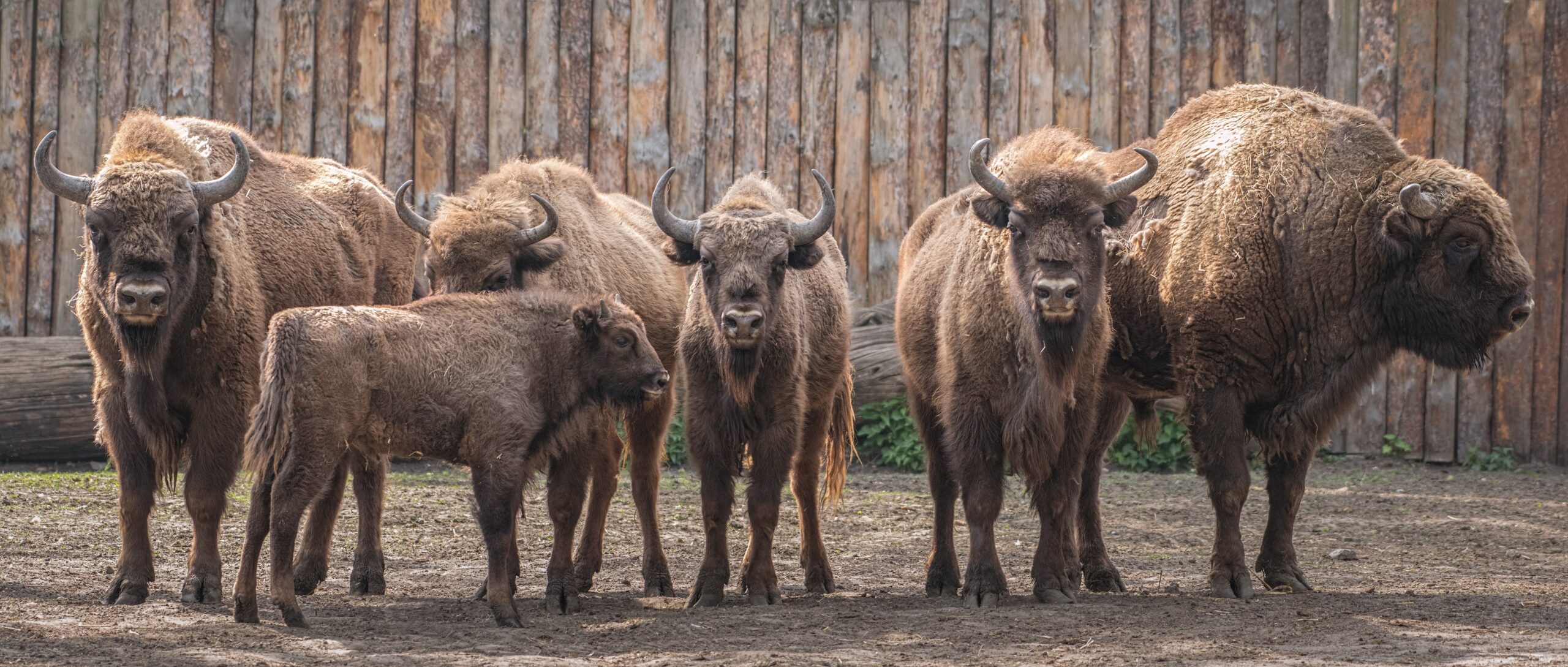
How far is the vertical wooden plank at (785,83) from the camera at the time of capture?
1281 centimetres

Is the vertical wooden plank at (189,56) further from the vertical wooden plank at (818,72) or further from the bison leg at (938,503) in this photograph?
the bison leg at (938,503)

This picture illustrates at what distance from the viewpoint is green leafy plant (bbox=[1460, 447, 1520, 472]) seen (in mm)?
12500

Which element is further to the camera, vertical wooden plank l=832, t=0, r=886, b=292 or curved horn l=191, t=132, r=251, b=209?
vertical wooden plank l=832, t=0, r=886, b=292

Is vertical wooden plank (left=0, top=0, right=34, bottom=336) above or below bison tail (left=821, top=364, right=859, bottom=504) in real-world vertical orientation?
above

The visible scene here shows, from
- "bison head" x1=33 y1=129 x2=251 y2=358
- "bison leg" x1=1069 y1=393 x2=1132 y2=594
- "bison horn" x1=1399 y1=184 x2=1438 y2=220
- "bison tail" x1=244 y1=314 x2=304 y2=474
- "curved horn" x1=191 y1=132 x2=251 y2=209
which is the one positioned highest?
"bison horn" x1=1399 y1=184 x2=1438 y2=220

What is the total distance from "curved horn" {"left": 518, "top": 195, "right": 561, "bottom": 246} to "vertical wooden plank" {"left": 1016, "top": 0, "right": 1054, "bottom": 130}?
17.7ft

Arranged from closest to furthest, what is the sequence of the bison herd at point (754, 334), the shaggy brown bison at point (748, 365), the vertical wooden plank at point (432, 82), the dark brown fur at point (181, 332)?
the bison herd at point (754, 334) → the dark brown fur at point (181, 332) → the shaggy brown bison at point (748, 365) → the vertical wooden plank at point (432, 82)

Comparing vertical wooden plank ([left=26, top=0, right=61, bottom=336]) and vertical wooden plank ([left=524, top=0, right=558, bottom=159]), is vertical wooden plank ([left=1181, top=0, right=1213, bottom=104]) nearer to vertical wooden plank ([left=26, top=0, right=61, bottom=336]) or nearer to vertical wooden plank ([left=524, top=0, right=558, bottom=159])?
vertical wooden plank ([left=524, top=0, right=558, bottom=159])

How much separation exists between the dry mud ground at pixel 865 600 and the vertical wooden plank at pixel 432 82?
8.57ft

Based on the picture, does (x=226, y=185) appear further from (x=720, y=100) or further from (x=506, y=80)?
(x=720, y=100)

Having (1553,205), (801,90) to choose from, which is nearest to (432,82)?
(801,90)

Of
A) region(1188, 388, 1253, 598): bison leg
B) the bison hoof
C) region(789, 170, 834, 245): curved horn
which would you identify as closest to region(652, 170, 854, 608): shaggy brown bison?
region(789, 170, 834, 245): curved horn

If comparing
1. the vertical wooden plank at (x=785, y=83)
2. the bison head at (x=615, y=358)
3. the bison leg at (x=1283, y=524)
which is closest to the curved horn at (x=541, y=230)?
the bison head at (x=615, y=358)

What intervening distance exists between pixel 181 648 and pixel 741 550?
3916 mm
